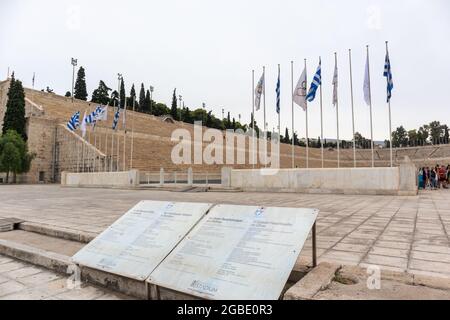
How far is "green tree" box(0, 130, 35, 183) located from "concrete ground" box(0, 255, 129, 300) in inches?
1316

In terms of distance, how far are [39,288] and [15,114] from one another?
41.3m

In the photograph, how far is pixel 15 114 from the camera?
122 ft

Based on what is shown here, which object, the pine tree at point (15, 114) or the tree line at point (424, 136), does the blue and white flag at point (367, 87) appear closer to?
the pine tree at point (15, 114)

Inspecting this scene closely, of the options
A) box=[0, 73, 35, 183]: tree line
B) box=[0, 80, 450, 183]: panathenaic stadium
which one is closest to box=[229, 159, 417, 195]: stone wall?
box=[0, 80, 450, 183]: panathenaic stadium

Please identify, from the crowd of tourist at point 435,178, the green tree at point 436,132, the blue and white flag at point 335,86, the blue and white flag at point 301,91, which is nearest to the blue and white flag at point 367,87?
the blue and white flag at point 335,86

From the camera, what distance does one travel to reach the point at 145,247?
11.4 ft

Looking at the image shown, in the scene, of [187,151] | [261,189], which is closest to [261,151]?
[187,151]

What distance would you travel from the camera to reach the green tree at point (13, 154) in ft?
104

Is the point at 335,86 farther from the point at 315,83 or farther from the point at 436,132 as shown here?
the point at 436,132

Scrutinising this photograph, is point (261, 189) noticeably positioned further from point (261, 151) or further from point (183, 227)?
point (261, 151)

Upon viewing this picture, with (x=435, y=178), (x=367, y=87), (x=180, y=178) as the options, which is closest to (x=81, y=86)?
(x=180, y=178)

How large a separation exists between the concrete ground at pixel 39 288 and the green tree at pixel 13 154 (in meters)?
33.4

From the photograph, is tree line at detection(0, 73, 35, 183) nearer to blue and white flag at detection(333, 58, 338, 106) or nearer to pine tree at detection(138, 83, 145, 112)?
blue and white flag at detection(333, 58, 338, 106)
